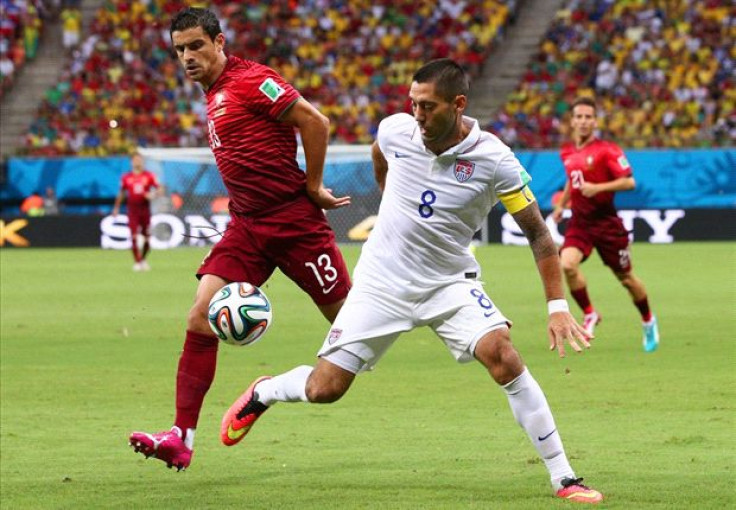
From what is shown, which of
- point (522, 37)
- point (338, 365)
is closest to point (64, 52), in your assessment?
point (522, 37)

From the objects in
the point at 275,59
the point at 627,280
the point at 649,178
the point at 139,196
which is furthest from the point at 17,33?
the point at 627,280

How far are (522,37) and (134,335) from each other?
24.6m

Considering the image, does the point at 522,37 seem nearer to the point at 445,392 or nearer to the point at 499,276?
the point at 499,276

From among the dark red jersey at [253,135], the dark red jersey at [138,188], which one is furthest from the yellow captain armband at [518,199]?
the dark red jersey at [138,188]

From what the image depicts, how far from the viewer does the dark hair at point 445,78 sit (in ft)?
19.9

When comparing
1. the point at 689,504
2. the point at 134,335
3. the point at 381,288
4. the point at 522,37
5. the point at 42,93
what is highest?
the point at 381,288

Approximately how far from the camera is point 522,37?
122 feet

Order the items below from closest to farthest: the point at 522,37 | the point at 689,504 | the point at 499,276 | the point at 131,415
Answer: the point at 689,504 → the point at 131,415 → the point at 499,276 → the point at 522,37

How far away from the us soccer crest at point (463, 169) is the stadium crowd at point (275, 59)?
27.8 meters

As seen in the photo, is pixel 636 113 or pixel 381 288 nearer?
pixel 381 288

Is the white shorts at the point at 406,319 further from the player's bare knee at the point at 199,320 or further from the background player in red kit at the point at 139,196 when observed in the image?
the background player in red kit at the point at 139,196

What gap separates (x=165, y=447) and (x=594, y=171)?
26.2 ft

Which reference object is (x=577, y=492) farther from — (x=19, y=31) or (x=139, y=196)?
(x=19, y=31)

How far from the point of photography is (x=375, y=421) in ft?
29.3
